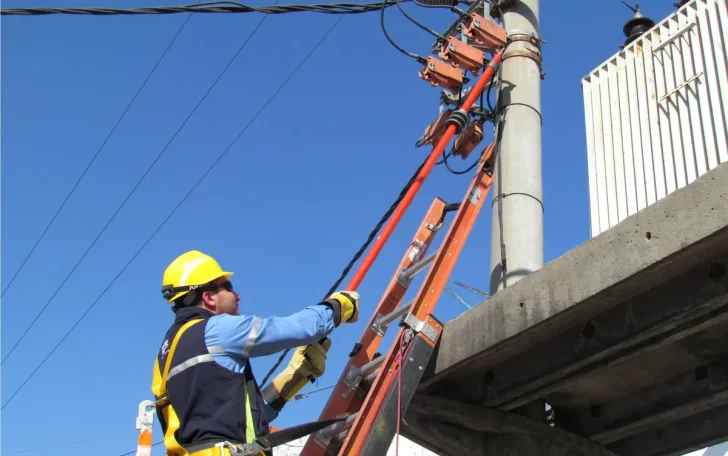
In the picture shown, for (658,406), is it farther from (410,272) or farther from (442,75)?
(442,75)

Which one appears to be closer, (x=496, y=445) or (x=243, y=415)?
(x=243, y=415)

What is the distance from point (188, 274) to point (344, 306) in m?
0.91

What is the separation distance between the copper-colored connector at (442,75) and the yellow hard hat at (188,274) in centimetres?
367

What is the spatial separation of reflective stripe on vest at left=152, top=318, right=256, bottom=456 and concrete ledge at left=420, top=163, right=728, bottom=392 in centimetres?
172

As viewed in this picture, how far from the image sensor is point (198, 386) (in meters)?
4.59

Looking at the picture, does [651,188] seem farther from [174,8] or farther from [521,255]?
[174,8]

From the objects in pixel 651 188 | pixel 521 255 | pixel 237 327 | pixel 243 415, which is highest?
pixel 651 188

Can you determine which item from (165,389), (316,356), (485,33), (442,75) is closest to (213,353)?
(165,389)

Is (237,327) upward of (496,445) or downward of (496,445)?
downward

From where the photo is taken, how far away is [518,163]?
7258 millimetres

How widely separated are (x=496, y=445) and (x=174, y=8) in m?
4.78

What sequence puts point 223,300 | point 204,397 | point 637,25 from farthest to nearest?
point 637,25 < point 223,300 < point 204,397

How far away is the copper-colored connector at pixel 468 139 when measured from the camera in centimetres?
809

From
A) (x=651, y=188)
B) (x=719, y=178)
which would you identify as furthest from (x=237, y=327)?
(x=651, y=188)
